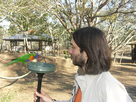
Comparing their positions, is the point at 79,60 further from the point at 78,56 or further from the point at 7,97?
the point at 7,97

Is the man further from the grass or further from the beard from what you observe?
the grass

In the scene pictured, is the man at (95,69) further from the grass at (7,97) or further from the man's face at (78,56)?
the grass at (7,97)

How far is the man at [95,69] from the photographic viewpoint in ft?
2.44

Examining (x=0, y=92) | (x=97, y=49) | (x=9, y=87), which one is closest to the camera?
(x=97, y=49)

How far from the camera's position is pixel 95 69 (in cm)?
86

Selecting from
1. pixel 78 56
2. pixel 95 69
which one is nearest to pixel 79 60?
pixel 78 56

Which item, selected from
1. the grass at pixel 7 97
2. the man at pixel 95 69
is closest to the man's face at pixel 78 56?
the man at pixel 95 69

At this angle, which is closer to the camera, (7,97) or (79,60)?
(79,60)

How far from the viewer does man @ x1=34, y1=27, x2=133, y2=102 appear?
745 millimetres

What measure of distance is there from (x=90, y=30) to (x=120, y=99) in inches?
20.7

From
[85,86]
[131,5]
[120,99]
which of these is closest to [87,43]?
[85,86]

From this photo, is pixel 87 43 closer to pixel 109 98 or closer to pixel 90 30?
pixel 90 30

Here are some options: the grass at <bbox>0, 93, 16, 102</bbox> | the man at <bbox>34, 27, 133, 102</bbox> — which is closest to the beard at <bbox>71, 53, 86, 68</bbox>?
the man at <bbox>34, 27, 133, 102</bbox>

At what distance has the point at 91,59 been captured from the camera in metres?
0.88
